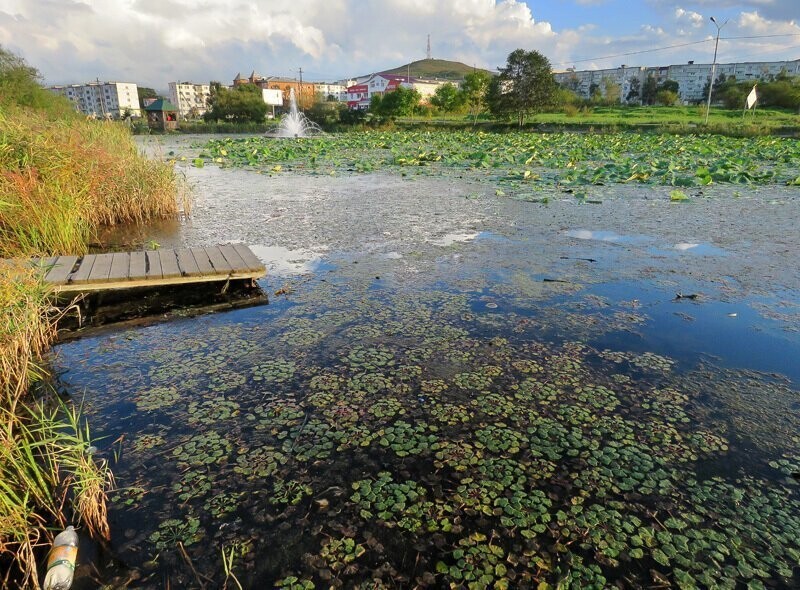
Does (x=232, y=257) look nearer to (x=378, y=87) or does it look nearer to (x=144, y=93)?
(x=378, y=87)

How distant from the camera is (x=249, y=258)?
4.77m

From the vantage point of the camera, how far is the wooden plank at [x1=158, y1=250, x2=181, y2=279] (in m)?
4.37

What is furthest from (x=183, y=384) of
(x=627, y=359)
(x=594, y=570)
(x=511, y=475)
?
(x=627, y=359)

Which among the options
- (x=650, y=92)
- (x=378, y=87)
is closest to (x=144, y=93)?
(x=378, y=87)

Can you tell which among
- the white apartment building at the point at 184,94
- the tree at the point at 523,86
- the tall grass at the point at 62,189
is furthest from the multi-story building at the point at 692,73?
the tall grass at the point at 62,189

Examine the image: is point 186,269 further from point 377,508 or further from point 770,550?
point 770,550

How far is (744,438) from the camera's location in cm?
249

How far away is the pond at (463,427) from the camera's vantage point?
187 centimetres

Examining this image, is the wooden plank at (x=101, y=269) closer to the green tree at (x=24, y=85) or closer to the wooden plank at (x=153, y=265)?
the wooden plank at (x=153, y=265)

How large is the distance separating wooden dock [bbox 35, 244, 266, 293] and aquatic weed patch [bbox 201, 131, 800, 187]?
6.70 metres

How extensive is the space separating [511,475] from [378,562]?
2.41ft

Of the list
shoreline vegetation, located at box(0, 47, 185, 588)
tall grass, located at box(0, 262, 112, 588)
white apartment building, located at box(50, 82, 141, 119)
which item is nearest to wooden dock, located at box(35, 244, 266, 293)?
shoreline vegetation, located at box(0, 47, 185, 588)

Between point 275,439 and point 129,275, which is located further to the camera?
point 129,275

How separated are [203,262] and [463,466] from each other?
11.0 feet
